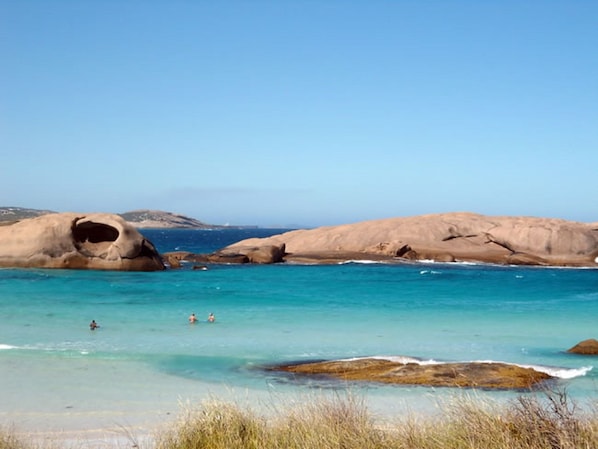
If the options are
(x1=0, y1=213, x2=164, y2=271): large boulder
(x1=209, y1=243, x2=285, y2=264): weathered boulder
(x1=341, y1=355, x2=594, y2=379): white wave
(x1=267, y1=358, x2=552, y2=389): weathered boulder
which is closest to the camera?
(x1=267, y1=358, x2=552, y2=389): weathered boulder

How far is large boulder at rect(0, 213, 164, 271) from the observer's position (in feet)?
119

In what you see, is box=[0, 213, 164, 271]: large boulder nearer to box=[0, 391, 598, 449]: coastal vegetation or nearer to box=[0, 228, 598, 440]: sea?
box=[0, 228, 598, 440]: sea

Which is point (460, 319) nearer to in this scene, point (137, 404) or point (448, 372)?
point (448, 372)

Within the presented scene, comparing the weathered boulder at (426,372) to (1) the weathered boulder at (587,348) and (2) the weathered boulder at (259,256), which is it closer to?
(1) the weathered boulder at (587,348)

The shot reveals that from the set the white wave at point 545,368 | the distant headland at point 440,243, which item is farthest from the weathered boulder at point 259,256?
the white wave at point 545,368

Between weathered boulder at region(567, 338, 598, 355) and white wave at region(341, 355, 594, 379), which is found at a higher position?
weathered boulder at region(567, 338, 598, 355)

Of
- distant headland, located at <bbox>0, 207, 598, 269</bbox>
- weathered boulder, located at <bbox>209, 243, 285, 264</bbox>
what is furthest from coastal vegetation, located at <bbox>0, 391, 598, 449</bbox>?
weathered boulder, located at <bbox>209, 243, 285, 264</bbox>

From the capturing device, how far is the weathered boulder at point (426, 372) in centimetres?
1277

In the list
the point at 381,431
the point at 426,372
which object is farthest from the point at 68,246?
the point at 381,431

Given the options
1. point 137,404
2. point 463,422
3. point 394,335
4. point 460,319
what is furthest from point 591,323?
point 463,422

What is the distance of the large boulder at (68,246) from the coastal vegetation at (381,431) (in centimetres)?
3084

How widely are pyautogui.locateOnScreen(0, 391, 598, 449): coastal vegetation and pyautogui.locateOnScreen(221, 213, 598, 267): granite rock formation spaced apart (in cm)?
4082

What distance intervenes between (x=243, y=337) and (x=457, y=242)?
35997 millimetres

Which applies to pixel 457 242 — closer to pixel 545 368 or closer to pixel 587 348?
pixel 587 348
